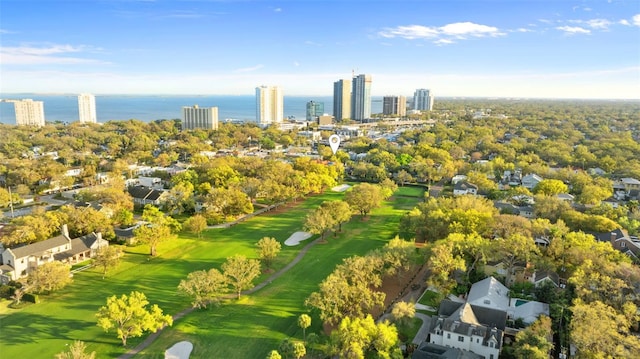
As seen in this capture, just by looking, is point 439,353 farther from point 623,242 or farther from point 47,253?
point 47,253

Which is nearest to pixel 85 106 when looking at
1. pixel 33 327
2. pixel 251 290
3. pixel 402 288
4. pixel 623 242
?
pixel 33 327

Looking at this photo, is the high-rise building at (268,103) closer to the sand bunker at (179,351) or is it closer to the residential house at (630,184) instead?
the residential house at (630,184)

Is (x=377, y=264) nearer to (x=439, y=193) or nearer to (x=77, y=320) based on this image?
(x=77, y=320)

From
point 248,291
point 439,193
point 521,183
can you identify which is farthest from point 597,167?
point 248,291

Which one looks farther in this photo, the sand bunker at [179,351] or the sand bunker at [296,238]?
the sand bunker at [296,238]

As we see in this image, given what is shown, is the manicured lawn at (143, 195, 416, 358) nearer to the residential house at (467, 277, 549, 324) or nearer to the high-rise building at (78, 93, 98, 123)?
the residential house at (467, 277, 549, 324)

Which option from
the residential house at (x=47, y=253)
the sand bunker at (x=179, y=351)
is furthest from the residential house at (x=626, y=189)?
the residential house at (x=47, y=253)

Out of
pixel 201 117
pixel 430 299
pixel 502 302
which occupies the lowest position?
pixel 430 299
